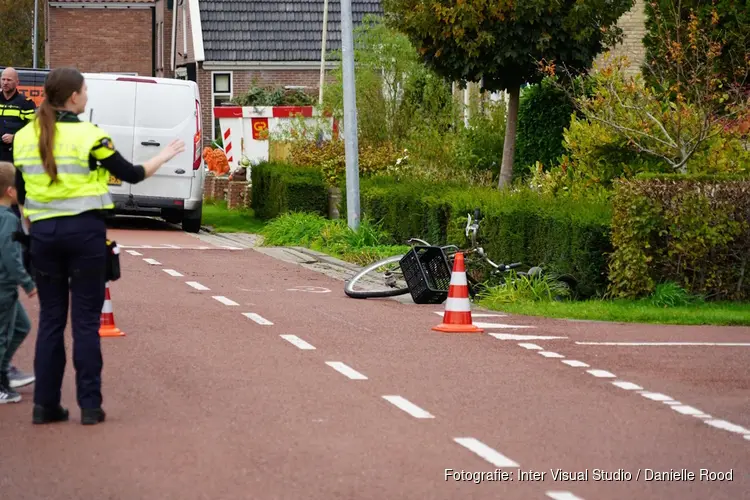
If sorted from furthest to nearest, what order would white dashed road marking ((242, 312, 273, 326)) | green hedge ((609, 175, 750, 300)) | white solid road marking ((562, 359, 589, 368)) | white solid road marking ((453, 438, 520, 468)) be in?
green hedge ((609, 175, 750, 300)), white dashed road marking ((242, 312, 273, 326)), white solid road marking ((562, 359, 589, 368)), white solid road marking ((453, 438, 520, 468))

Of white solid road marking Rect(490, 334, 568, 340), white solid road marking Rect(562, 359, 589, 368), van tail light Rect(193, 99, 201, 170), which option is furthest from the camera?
van tail light Rect(193, 99, 201, 170)

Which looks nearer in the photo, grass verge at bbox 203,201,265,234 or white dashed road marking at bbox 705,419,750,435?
white dashed road marking at bbox 705,419,750,435

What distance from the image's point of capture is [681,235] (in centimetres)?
1412

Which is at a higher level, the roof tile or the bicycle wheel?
the roof tile

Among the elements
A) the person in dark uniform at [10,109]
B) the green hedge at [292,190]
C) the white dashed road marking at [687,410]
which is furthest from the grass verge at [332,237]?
the white dashed road marking at [687,410]

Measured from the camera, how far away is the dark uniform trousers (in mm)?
7859

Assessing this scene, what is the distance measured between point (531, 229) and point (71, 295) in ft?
26.0

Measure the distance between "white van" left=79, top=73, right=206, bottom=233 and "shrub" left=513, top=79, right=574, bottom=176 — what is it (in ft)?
18.2

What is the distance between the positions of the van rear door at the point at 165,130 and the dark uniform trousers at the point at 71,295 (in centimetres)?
1585

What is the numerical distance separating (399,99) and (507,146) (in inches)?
262

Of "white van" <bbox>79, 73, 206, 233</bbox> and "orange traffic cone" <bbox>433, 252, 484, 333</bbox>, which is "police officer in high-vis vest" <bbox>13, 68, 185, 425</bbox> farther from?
"white van" <bbox>79, 73, 206, 233</bbox>

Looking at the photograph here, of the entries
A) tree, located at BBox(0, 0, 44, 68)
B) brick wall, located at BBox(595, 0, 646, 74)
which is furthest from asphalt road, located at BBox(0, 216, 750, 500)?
tree, located at BBox(0, 0, 44, 68)

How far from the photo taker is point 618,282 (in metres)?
14.2

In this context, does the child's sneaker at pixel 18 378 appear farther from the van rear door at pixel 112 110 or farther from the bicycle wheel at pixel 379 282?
the van rear door at pixel 112 110
